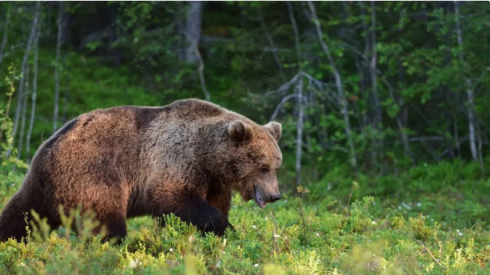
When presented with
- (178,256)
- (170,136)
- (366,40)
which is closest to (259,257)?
(178,256)

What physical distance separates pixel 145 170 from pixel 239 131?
912 mm

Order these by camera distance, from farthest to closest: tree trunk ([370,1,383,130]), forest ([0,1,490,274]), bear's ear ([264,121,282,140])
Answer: tree trunk ([370,1,383,130]) < bear's ear ([264,121,282,140]) < forest ([0,1,490,274])

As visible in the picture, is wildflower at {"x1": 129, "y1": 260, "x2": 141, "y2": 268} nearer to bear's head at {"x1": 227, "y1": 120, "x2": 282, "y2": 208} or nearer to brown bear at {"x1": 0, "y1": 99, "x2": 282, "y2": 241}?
brown bear at {"x1": 0, "y1": 99, "x2": 282, "y2": 241}

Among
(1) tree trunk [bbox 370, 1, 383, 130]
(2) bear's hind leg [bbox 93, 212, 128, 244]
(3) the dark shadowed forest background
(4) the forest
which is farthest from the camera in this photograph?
(1) tree trunk [bbox 370, 1, 383, 130]

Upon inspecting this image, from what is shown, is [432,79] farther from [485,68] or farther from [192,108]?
[192,108]

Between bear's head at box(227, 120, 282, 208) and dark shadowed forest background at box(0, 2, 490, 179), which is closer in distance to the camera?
bear's head at box(227, 120, 282, 208)

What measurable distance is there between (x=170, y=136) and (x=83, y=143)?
0.76 m

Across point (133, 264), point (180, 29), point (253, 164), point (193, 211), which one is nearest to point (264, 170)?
point (253, 164)

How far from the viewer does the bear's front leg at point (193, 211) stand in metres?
6.17

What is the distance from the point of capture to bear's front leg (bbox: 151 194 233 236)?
617cm

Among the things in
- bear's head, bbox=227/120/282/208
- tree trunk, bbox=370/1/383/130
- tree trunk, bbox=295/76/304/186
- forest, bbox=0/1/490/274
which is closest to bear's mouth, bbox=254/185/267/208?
bear's head, bbox=227/120/282/208

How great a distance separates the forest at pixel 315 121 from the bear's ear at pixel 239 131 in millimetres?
821

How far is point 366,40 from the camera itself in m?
13.5

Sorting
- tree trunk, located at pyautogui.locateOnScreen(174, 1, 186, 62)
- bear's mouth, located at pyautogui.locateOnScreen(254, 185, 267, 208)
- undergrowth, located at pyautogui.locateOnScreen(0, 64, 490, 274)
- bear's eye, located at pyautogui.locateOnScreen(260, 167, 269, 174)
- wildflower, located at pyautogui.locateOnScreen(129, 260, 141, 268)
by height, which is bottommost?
undergrowth, located at pyautogui.locateOnScreen(0, 64, 490, 274)
